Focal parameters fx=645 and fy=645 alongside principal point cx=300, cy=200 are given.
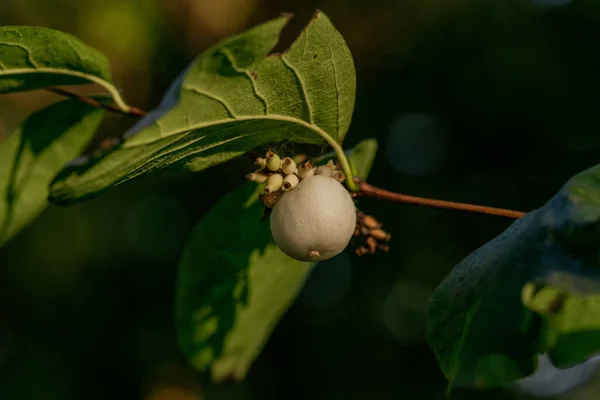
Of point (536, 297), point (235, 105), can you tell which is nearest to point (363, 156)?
point (235, 105)

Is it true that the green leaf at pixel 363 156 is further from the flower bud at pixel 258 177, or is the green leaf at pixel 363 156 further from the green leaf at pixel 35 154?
the green leaf at pixel 35 154

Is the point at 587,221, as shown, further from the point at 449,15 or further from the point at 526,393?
the point at 526,393

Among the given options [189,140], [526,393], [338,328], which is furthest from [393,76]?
[189,140]

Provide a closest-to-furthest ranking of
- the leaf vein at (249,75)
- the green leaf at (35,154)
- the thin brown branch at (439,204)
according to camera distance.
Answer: the leaf vein at (249,75) < the thin brown branch at (439,204) < the green leaf at (35,154)

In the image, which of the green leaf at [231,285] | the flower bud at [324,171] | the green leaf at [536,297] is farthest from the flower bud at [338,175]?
the green leaf at [536,297]

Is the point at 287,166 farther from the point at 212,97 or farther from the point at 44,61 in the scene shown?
the point at 44,61
